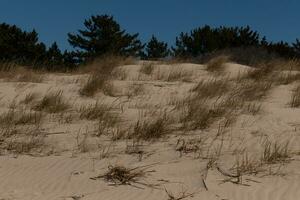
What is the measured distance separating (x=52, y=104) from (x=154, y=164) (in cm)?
333

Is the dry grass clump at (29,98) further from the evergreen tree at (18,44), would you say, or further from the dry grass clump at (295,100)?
the evergreen tree at (18,44)

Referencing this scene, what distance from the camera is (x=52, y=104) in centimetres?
780

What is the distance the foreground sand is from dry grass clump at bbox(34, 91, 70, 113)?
34 cm

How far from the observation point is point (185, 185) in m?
4.36

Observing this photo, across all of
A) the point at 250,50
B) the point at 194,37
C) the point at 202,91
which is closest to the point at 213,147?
the point at 202,91

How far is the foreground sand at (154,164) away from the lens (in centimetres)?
422

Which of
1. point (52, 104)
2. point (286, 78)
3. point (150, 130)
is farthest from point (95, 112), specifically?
point (286, 78)

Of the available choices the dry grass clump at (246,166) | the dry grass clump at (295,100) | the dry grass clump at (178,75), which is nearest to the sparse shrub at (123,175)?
the dry grass clump at (246,166)

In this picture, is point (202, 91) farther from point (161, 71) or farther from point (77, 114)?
point (161, 71)

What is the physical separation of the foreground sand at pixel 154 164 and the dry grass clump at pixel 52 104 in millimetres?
337

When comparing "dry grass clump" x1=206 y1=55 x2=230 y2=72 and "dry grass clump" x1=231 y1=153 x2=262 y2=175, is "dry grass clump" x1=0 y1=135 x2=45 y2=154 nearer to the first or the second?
"dry grass clump" x1=231 y1=153 x2=262 y2=175

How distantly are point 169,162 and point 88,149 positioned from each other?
1028 millimetres

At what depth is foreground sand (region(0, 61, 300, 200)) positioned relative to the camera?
4.22 meters

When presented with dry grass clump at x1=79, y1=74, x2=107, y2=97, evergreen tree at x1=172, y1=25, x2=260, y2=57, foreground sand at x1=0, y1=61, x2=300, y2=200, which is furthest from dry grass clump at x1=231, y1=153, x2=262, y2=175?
evergreen tree at x1=172, y1=25, x2=260, y2=57
